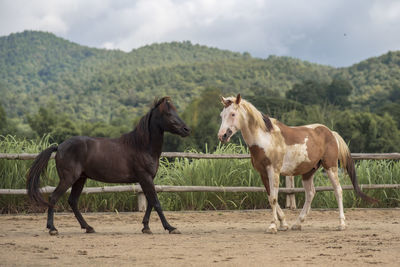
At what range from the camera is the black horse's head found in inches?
257

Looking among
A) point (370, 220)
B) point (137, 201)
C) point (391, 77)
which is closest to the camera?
point (370, 220)

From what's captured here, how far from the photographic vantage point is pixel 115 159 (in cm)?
650

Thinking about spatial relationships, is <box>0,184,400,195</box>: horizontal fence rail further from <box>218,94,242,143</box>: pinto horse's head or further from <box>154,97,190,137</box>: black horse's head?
<box>218,94,242,143</box>: pinto horse's head

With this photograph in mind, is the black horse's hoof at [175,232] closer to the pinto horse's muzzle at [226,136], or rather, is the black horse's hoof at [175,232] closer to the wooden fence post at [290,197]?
the pinto horse's muzzle at [226,136]

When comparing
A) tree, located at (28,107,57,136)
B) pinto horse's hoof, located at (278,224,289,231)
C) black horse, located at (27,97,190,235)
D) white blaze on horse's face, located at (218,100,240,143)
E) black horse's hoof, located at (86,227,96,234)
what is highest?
tree, located at (28,107,57,136)

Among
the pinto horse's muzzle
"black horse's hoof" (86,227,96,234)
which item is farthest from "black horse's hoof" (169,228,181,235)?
the pinto horse's muzzle

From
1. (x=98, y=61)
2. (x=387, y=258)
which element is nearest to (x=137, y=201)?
(x=387, y=258)

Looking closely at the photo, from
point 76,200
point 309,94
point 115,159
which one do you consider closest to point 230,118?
point 115,159

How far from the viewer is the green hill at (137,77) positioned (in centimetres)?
7862

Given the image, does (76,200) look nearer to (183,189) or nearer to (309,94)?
(183,189)

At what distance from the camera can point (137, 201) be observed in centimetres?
934

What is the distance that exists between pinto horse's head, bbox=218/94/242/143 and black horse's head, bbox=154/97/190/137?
0.47m

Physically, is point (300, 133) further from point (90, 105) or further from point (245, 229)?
point (90, 105)

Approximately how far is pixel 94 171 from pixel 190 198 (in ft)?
10.9
